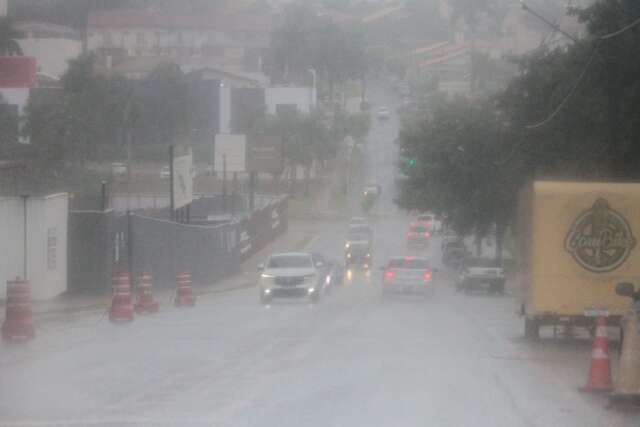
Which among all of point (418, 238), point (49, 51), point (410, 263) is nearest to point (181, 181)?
point (410, 263)

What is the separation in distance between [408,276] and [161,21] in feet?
360

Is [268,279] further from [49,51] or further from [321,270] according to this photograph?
[49,51]

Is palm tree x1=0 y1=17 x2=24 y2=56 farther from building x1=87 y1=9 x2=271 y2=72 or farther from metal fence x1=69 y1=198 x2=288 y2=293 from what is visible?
metal fence x1=69 y1=198 x2=288 y2=293

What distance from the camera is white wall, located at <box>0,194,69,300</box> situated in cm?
3403

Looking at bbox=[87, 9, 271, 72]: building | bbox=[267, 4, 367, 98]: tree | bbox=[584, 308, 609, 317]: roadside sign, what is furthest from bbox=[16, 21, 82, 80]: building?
bbox=[584, 308, 609, 317]: roadside sign

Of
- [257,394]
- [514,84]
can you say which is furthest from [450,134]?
[257,394]

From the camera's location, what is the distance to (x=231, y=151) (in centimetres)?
6838

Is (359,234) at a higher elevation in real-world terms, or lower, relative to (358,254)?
higher

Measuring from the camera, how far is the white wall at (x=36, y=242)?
112 ft

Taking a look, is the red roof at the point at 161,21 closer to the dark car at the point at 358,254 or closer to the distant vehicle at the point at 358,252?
the distant vehicle at the point at 358,252

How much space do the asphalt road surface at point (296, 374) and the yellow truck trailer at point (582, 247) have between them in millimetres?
971

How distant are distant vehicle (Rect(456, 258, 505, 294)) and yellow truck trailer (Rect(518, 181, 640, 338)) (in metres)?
25.4

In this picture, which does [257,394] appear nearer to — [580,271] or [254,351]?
[254,351]

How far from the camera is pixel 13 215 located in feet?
112
